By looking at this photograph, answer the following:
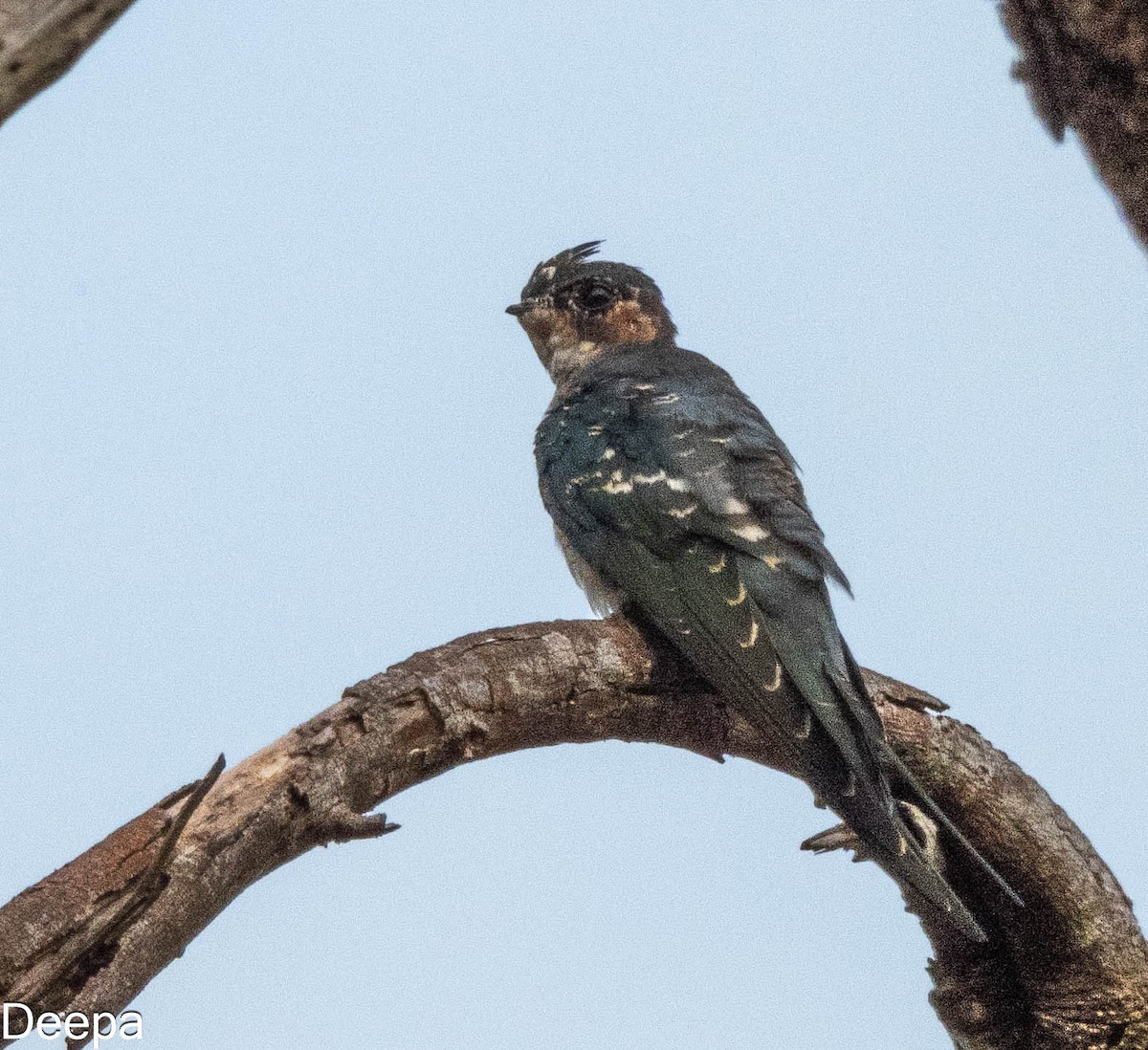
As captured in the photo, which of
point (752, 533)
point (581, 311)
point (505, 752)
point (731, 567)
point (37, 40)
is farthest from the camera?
point (581, 311)

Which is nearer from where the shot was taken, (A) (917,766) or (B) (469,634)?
(B) (469,634)

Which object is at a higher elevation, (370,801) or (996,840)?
(370,801)

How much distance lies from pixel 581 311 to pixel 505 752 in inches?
147

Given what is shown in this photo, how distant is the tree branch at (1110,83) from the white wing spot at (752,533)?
2973 mm

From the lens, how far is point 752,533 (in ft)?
15.9

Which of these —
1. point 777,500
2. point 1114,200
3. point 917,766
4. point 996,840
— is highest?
point 777,500

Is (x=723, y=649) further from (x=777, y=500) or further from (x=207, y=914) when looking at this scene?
(x=207, y=914)

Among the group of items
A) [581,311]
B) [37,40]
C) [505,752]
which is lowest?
[505,752]

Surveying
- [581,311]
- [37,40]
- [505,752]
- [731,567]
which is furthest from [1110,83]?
[581,311]

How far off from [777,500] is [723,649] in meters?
0.78

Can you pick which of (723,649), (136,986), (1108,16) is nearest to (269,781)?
(136,986)

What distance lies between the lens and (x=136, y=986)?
2.93 metres

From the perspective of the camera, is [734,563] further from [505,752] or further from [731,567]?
[505,752]

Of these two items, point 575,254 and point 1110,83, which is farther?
point 575,254
